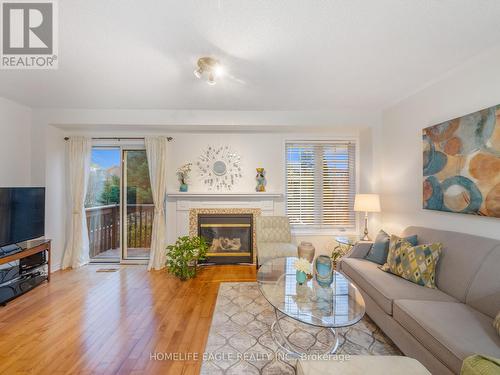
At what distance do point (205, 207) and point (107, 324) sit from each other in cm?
212

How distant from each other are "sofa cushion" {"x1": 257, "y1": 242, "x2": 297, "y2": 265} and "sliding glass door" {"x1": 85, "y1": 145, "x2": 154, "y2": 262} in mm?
2122

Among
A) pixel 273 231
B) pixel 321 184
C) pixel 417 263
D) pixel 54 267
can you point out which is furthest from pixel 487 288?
pixel 54 267

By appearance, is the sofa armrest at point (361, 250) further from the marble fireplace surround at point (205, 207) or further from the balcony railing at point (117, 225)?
the balcony railing at point (117, 225)

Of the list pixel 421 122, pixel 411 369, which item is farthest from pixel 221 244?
pixel 421 122

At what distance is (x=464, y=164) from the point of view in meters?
2.13

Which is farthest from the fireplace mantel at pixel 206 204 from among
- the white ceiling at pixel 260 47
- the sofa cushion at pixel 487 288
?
the sofa cushion at pixel 487 288

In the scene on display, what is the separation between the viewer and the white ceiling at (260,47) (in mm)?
1486

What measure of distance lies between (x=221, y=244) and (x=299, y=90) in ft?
9.29

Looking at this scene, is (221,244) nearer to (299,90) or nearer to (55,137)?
(299,90)

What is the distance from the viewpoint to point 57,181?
367 cm

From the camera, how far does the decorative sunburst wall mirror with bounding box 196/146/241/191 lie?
400cm

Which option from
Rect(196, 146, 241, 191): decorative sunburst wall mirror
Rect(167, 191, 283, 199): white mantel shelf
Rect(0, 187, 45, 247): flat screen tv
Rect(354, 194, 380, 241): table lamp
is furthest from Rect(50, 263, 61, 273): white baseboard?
Rect(354, 194, 380, 241): table lamp

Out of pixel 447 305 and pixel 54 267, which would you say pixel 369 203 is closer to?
pixel 447 305

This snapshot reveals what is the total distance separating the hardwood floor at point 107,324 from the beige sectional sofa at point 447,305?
1618mm
